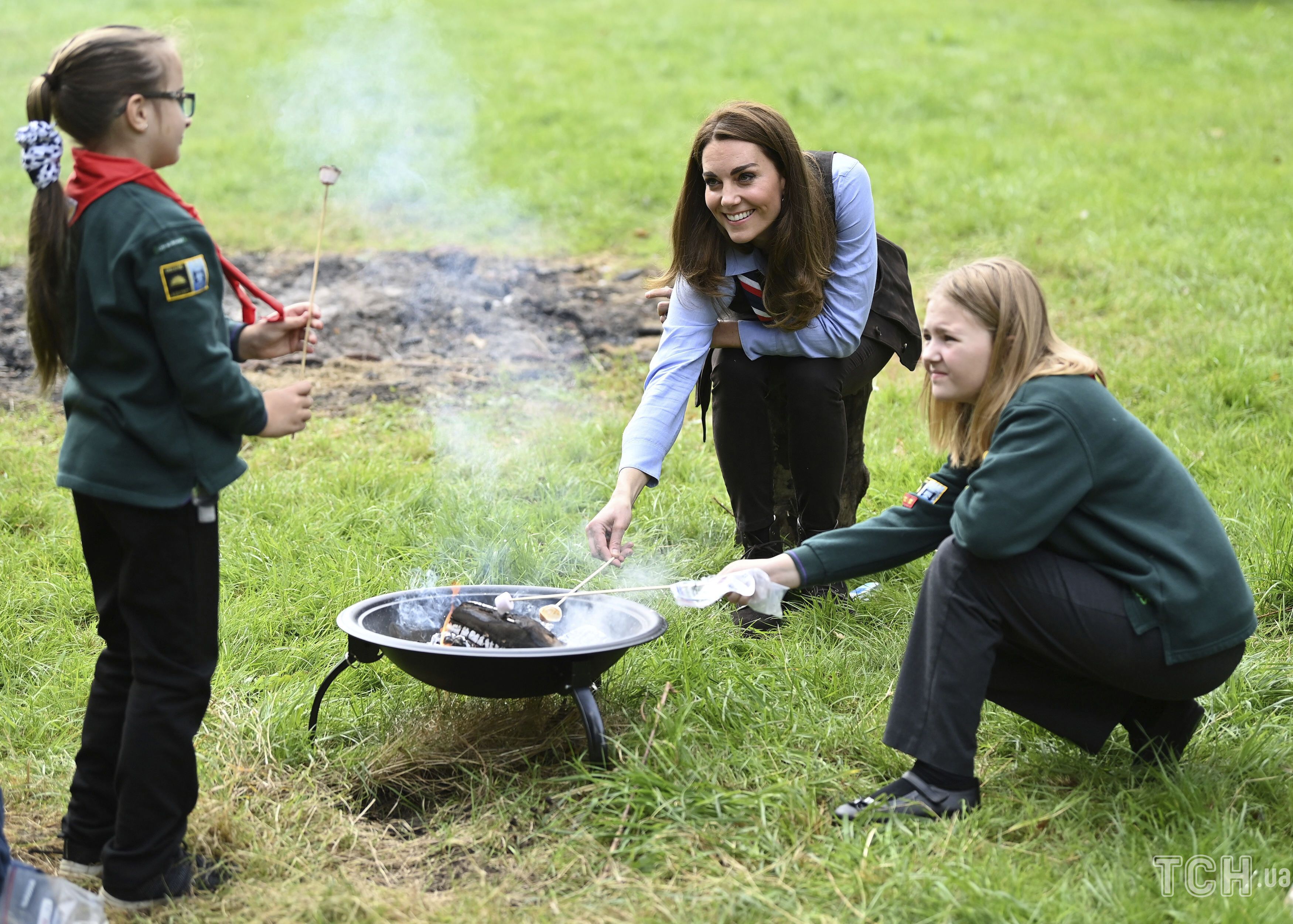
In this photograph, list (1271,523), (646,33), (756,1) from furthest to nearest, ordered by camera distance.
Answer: (756,1), (646,33), (1271,523)

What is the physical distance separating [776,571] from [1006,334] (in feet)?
2.37

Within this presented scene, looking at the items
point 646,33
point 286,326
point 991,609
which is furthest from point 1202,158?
point 286,326

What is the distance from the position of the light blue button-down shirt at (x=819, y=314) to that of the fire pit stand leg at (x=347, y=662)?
3.80ft

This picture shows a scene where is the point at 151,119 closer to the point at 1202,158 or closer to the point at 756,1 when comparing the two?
the point at 1202,158

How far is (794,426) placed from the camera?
361 centimetres

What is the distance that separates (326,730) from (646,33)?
1031 cm

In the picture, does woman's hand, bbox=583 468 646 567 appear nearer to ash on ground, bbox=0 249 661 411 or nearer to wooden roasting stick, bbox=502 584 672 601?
wooden roasting stick, bbox=502 584 672 601

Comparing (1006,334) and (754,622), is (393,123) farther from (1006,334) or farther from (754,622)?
(1006,334)

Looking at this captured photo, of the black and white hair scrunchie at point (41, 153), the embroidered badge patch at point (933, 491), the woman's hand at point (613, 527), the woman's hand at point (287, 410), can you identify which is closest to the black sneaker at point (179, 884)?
the woman's hand at point (287, 410)

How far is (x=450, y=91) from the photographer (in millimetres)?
10750

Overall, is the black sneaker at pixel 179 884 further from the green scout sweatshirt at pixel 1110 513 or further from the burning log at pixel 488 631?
the green scout sweatshirt at pixel 1110 513

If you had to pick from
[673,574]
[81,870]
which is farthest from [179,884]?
[673,574]

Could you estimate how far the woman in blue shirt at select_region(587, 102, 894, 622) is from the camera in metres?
3.39

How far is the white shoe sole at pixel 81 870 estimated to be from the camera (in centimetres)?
244
